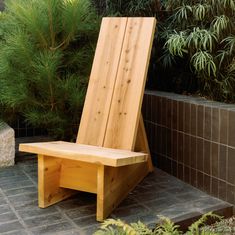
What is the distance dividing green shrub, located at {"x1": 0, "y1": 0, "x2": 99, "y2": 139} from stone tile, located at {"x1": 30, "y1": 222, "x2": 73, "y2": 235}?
131 centimetres

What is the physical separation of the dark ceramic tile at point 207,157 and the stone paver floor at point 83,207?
0.70 feet

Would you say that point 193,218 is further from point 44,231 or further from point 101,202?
point 44,231

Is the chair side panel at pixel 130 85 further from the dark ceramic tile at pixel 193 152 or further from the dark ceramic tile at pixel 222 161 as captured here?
the dark ceramic tile at pixel 222 161

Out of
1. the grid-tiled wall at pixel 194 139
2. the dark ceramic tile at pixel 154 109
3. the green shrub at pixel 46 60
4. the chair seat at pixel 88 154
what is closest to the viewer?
the chair seat at pixel 88 154

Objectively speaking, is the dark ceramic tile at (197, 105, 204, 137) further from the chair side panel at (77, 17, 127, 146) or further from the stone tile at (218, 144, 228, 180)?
the chair side panel at (77, 17, 127, 146)

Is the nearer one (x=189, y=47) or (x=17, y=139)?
(x=189, y=47)

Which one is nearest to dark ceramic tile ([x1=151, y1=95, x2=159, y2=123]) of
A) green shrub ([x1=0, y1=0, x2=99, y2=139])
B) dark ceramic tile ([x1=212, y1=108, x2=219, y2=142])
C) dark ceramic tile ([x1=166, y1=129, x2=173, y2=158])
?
dark ceramic tile ([x1=166, y1=129, x2=173, y2=158])

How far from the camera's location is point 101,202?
2719 mm

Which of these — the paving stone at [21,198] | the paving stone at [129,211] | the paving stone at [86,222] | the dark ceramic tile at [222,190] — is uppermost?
the dark ceramic tile at [222,190]

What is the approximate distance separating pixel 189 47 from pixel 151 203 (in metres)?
1.45

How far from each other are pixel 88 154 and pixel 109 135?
2.02 feet

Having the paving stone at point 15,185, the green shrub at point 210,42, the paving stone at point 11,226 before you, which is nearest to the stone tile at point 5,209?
the paving stone at point 11,226

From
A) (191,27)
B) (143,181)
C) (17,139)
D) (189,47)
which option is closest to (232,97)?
(189,47)

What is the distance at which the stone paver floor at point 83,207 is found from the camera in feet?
8.74
